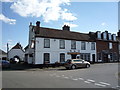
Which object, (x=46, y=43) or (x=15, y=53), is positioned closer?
(x=46, y=43)

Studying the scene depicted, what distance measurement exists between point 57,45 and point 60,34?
3010mm

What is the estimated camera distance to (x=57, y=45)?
31.5m

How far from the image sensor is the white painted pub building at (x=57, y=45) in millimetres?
29609

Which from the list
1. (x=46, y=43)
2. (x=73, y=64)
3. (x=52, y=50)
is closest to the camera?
(x=73, y=64)

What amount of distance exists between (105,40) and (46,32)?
16103mm

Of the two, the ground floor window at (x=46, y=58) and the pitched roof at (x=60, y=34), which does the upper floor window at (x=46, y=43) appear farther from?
the ground floor window at (x=46, y=58)

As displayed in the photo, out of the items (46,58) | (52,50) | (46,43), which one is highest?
(46,43)

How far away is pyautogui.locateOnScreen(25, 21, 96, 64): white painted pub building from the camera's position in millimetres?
29609

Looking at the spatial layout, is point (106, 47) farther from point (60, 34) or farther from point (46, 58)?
point (46, 58)

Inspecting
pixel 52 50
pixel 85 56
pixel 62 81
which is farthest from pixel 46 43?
pixel 62 81

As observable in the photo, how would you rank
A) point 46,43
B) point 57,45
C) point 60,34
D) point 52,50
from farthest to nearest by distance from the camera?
point 60,34 → point 57,45 → point 52,50 → point 46,43

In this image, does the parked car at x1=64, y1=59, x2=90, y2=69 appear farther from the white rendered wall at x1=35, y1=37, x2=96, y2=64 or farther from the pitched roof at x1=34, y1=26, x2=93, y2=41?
the pitched roof at x1=34, y1=26, x2=93, y2=41

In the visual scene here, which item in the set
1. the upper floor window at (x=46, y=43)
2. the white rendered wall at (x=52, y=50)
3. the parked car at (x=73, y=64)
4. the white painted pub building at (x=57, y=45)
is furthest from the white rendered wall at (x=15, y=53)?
the parked car at (x=73, y=64)

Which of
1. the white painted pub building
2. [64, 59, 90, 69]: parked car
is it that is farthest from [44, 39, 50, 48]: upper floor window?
[64, 59, 90, 69]: parked car
